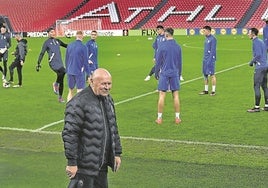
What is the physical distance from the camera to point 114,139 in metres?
6.85

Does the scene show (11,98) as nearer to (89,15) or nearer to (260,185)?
(260,185)

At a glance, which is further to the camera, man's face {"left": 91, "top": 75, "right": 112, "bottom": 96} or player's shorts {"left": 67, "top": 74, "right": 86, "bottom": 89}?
player's shorts {"left": 67, "top": 74, "right": 86, "bottom": 89}

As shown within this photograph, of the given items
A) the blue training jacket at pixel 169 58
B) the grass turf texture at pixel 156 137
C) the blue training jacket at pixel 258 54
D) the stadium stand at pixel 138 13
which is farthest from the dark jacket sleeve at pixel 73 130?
the stadium stand at pixel 138 13

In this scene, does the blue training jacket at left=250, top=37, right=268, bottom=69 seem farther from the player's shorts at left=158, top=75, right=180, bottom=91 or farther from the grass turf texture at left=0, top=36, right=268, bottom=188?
the player's shorts at left=158, top=75, right=180, bottom=91

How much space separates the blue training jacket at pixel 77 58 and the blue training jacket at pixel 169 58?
2625 millimetres

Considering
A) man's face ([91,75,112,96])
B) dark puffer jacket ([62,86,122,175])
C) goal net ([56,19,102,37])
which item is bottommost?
dark puffer jacket ([62,86,122,175])

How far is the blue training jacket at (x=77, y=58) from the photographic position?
15497mm

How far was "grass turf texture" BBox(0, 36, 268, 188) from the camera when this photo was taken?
966 cm

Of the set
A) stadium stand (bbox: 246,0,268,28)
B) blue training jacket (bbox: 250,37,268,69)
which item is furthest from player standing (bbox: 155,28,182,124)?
stadium stand (bbox: 246,0,268,28)

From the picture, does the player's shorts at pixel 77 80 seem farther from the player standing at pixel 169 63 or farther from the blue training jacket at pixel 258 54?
the blue training jacket at pixel 258 54

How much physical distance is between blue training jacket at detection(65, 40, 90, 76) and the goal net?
45.3m

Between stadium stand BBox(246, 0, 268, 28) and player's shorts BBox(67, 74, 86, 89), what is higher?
stadium stand BBox(246, 0, 268, 28)

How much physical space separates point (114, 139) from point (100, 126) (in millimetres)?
332

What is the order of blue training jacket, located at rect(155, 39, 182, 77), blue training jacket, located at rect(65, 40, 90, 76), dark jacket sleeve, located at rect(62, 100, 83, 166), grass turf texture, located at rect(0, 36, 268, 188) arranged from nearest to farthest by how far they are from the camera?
dark jacket sleeve, located at rect(62, 100, 83, 166) < grass turf texture, located at rect(0, 36, 268, 188) < blue training jacket, located at rect(155, 39, 182, 77) < blue training jacket, located at rect(65, 40, 90, 76)
